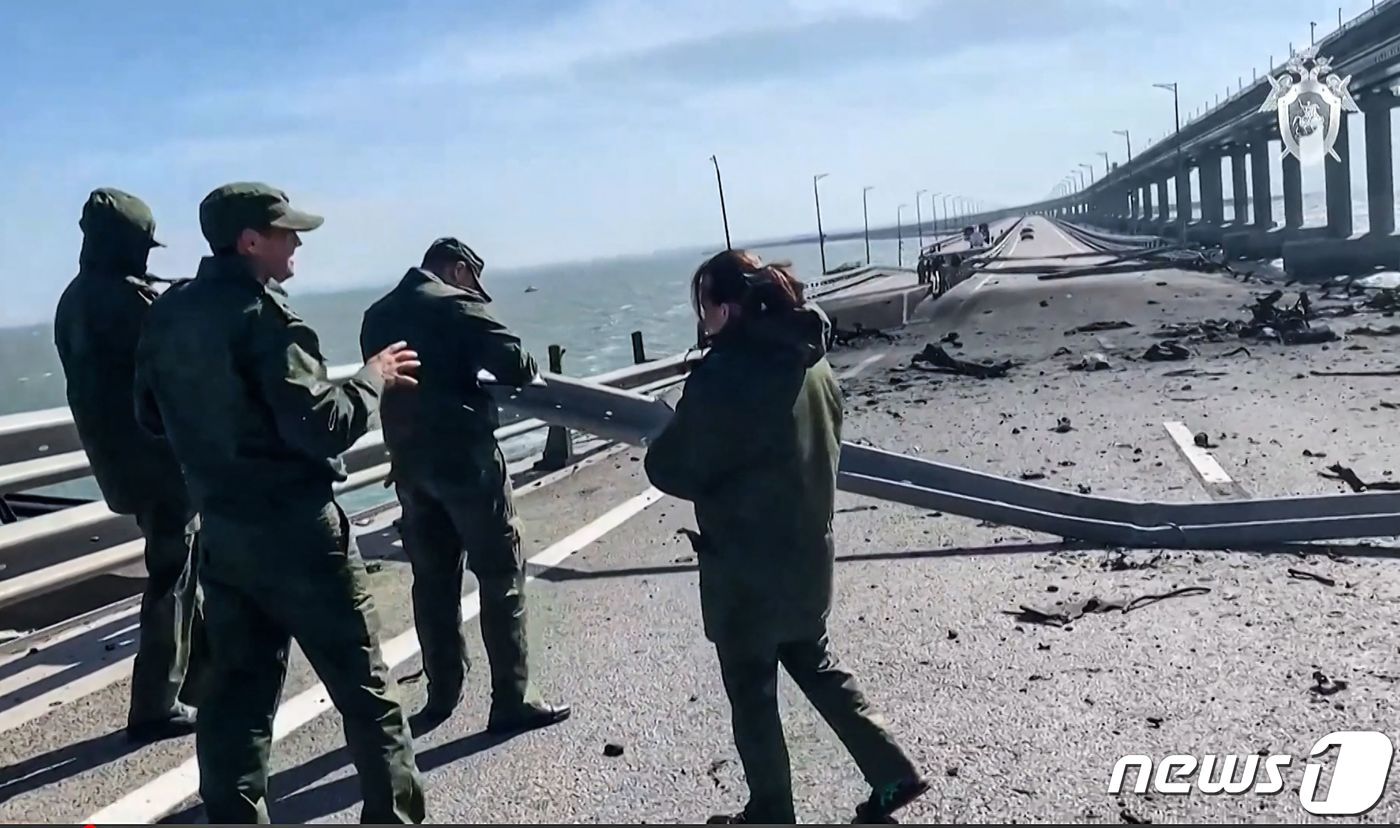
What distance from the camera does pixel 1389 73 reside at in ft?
172

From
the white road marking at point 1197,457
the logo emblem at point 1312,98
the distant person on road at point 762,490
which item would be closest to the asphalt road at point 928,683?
the white road marking at point 1197,457

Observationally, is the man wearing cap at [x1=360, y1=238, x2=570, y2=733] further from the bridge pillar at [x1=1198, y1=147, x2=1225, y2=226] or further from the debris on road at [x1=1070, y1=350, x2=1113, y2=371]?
the bridge pillar at [x1=1198, y1=147, x2=1225, y2=226]

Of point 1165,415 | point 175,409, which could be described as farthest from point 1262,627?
point 1165,415

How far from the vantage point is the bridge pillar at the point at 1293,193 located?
71.7 m

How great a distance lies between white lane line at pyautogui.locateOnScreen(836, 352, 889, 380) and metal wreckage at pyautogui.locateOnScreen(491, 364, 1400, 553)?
9.30 meters

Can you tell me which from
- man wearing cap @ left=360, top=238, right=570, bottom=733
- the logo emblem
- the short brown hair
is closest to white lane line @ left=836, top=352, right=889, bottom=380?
man wearing cap @ left=360, top=238, right=570, bottom=733

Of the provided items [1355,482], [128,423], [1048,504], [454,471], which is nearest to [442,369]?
[454,471]

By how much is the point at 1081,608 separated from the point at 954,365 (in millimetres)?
11427

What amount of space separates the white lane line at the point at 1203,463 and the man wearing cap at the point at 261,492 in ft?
21.0

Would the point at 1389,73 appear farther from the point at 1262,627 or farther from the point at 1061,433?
the point at 1262,627

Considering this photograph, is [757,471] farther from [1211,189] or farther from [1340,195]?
→ [1211,189]

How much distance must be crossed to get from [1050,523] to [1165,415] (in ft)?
17.1

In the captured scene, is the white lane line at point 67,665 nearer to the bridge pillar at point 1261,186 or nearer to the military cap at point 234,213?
the military cap at point 234,213

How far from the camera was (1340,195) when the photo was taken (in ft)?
191
